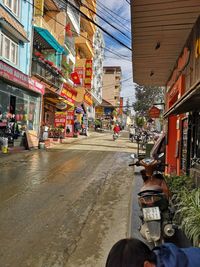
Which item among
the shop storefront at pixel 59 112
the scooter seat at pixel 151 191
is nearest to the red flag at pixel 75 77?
the shop storefront at pixel 59 112

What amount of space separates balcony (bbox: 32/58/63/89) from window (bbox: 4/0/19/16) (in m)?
3.62

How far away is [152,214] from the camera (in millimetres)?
4293

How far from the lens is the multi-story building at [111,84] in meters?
97.6

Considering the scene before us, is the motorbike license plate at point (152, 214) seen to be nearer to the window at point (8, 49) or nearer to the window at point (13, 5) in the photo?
the window at point (8, 49)

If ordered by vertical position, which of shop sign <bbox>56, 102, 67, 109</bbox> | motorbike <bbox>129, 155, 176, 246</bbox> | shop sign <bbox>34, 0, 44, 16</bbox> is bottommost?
motorbike <bbox>129, 155, 176, 246</bbox>

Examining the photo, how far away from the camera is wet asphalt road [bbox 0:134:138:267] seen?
14.9 ft

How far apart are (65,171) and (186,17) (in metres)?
7.60

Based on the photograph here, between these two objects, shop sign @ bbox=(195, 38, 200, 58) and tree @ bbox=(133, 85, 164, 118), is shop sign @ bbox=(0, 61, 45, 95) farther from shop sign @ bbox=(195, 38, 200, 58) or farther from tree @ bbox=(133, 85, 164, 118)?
tree @ bbox=(133, 85, 164, 118)

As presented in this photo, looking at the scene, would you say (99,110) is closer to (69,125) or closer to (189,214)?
(69,125)

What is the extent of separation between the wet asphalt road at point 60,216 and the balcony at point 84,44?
99.0 feet

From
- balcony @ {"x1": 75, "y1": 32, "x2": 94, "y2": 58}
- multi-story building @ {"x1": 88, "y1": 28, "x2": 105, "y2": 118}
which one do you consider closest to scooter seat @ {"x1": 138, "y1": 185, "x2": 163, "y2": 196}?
balcony @ {"x1": 75, "y1": 32, "x2": 94, "y2": 58}

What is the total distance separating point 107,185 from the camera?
396 inches

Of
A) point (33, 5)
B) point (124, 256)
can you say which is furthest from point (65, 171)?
point (33, 5)

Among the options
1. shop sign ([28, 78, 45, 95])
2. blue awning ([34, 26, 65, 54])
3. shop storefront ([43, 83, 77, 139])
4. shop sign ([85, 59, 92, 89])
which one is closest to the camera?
shop sign ([28, 78, 45, 95])
